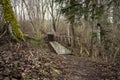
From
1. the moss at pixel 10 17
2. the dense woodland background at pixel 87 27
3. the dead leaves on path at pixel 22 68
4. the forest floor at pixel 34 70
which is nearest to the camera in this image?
the dead leaves on path at pixel 22 68

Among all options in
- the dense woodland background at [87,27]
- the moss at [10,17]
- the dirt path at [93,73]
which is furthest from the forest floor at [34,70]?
the dense woodland background at [87,27]

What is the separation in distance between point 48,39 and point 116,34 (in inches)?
195

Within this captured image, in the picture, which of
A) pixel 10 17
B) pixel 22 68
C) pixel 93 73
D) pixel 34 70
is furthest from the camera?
pixel 10 17

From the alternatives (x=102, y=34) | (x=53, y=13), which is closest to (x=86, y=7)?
(x=102, y=34)

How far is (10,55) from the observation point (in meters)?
6.49

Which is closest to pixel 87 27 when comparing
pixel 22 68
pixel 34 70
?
pixel 34 70

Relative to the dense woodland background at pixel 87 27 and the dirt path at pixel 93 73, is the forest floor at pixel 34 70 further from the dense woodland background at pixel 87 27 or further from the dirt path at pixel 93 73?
the dense woodland background at pixel 87 27

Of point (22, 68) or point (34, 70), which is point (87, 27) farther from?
point (22, 68)

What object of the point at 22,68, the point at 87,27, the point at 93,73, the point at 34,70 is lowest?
the point at 93,73

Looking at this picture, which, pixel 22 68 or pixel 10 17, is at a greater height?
pixel 10 17

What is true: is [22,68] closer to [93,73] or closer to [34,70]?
[34,70]

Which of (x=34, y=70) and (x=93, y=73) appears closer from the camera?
(x=34, y=70)

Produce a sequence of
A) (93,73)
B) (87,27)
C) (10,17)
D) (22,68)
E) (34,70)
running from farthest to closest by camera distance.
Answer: (87,27) < (10,17) < (93,73) < (34,70) < (22,68)

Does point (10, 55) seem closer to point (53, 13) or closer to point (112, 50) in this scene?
point (112, 50)
